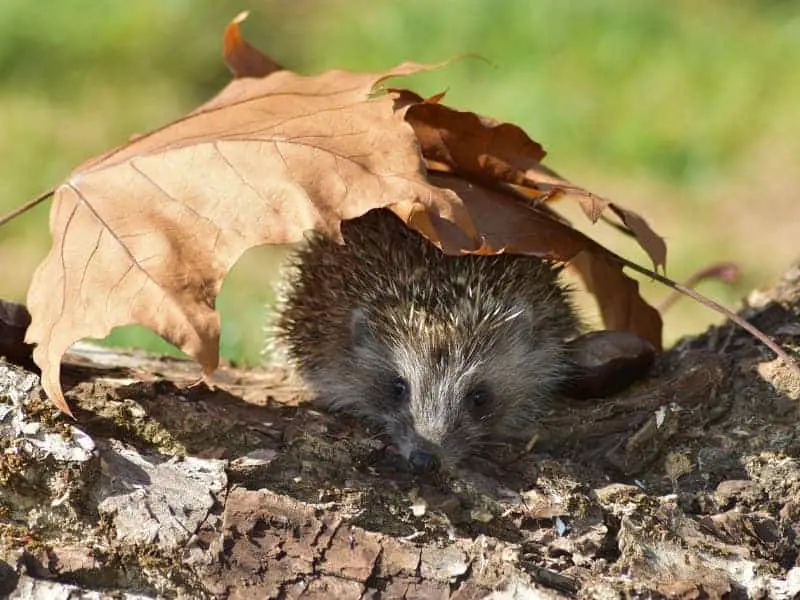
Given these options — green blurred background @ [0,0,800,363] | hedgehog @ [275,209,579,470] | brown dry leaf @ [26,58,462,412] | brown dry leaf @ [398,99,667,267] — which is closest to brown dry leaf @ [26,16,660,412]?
brown dry leaf @ [26,58,462,412]

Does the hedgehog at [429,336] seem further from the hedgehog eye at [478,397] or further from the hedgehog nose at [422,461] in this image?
the hedgehog nose at [422,461]

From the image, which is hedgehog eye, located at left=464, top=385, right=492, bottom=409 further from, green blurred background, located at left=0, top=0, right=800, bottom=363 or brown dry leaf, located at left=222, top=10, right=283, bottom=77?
green blurred background, located at left=0, top=0, right=800, bottom=363

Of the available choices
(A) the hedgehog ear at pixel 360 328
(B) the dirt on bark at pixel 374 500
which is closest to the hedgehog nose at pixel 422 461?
(B) the dirt on bark at pixel 374 500

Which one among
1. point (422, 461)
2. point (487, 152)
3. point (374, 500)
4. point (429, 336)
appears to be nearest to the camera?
point (374, 500)

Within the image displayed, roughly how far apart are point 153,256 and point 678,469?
1.08 meters

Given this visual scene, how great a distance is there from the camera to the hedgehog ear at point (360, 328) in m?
2.75

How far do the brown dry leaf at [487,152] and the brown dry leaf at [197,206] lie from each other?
0.22 m

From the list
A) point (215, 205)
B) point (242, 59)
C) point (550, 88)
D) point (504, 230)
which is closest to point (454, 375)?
point (504, 230)

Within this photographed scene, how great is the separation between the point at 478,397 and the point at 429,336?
207mm

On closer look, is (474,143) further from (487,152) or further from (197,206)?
(197,206)

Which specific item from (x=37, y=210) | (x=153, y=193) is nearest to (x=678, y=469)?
(x=153, y=193)

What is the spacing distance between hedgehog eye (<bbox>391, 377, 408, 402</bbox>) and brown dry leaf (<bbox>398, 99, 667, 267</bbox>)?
0.54 metres

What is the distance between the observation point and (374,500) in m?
2.05

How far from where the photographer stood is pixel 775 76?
20.9 ft
